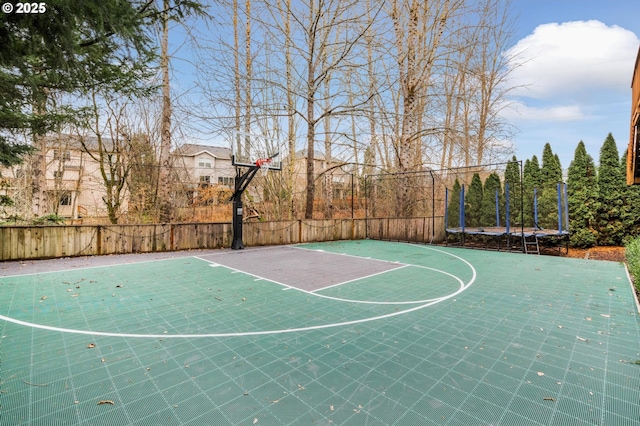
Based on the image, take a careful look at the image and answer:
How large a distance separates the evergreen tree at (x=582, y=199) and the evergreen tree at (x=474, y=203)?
8.33 ft

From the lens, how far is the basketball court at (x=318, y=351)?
1746 mm

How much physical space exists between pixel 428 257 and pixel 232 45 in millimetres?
9615

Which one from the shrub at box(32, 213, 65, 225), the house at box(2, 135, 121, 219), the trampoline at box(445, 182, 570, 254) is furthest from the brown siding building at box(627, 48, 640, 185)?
the house at box(2, 135, 121, 219)

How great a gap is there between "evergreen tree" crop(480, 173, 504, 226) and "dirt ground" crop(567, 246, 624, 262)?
229 centimetres

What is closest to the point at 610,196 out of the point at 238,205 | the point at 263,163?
the point at 263,163

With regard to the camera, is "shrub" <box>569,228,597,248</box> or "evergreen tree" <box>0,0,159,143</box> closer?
"evergreen tree" <box>0,0,159,143</box>

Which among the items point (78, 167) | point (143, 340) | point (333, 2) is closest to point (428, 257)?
point (143, 340)

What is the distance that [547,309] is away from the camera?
3496mm

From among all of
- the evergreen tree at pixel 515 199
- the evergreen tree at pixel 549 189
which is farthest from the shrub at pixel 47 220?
the evergreen tree at pixel 549 189

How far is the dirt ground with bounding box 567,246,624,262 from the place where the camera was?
25.4 feet

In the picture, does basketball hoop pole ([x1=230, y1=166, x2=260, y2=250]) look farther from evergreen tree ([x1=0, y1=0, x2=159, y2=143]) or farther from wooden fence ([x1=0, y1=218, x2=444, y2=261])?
evergreen tree ([x1=0, y1=0, x2=159, y2=143])

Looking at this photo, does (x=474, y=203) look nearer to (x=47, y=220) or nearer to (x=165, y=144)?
(x=165, y=144)

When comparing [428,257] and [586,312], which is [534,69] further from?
[586,312]

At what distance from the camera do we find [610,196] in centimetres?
902
